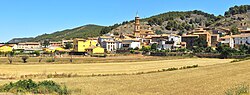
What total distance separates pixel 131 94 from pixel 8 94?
756 centimetres

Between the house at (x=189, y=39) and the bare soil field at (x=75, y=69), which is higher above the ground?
the house at (x=189, y=39)

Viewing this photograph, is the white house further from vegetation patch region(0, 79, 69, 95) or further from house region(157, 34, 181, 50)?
vegetation patch region(0, 79, 69, 95)

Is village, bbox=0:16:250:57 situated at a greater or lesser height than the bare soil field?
greater

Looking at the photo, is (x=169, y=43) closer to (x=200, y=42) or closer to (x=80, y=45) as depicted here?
(x=200, y=42)

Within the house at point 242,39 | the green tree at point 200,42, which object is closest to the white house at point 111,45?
the green tree at point 200,42

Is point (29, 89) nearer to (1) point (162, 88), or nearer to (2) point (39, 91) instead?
(2) point (39, 91)

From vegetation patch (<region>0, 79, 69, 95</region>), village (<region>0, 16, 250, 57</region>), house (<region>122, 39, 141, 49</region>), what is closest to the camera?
vegetation patch (<region>0, 79, 69, 95</region>)

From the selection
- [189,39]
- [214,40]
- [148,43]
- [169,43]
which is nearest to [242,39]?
[214,40]

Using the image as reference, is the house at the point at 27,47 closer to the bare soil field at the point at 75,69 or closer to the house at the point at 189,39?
the house at the point at 189,39

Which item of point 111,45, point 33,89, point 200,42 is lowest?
point 33,89

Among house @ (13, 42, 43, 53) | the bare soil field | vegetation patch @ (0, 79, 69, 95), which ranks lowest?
the bare soil field

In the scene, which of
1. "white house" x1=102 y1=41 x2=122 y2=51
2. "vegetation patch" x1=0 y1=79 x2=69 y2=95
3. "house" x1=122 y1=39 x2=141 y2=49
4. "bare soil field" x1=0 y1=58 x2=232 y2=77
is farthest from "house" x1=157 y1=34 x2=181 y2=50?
"vegetation patch" x1=0 y1=79 x2=69 y2=95

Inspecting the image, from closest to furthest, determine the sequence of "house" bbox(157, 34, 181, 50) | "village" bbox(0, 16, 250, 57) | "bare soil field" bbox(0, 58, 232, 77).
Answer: "bare soil field" bbox(0, 58, 232, 77)
"village" bbox(0, 16, 250, 57)
"house" bbox(157, 34, 181, 50)

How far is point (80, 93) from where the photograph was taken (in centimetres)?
2272
